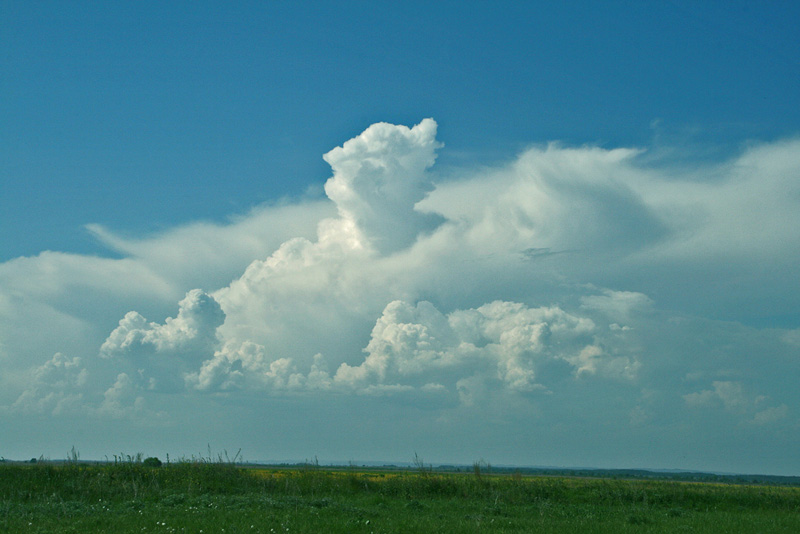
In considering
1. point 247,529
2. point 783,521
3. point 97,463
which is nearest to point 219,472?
point 97,463

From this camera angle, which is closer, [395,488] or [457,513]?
[457,513]

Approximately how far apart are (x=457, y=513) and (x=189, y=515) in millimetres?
13535

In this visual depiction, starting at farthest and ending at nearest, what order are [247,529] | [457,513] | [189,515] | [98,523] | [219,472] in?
[219,472]
[457,513]
[189,515]
[98,523]
[247,529]

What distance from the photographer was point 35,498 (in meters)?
34.1

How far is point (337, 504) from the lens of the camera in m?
28.6

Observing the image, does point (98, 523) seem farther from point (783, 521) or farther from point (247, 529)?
point (783, 521)

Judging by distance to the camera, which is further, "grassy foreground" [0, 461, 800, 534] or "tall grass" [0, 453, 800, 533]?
"tall grass" [0, 453, 800, 533]

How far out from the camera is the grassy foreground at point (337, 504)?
22641 millimetres

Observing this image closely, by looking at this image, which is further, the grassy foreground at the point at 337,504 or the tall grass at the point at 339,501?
the tall grass at the point at 339,501

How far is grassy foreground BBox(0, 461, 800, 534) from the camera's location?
2264 centimetres

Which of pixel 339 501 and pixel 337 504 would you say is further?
pixel 339 501

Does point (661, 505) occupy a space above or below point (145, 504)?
below

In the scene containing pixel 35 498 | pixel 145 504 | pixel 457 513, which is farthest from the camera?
pixel 35 498

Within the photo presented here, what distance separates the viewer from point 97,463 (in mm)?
41312
